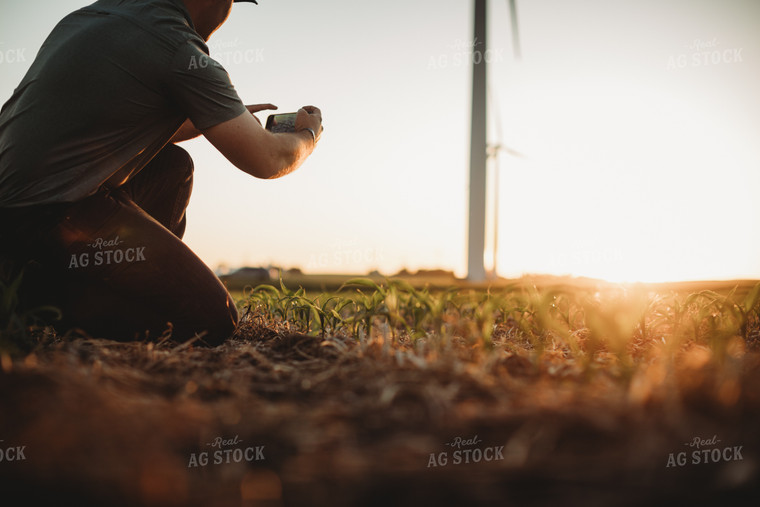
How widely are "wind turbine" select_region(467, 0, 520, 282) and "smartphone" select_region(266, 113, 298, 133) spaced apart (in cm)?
670

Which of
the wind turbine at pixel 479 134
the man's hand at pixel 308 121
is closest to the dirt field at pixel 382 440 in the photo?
the man's hand at pixel 308 121

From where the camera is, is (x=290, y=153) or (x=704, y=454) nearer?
(x=704, y=454)

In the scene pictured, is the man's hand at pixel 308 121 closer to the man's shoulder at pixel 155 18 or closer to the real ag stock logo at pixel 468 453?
the man's shoulder at pixel 155 18

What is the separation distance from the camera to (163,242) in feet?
6.57

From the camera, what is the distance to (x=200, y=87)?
189cm

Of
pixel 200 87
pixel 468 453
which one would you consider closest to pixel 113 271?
pixel 200 87

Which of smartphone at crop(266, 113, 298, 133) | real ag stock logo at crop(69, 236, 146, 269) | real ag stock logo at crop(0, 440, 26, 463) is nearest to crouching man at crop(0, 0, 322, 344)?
real ag stock logo at crop(69, 236, 146, 269)

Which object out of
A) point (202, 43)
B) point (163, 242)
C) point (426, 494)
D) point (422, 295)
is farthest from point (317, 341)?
point (202, 43)

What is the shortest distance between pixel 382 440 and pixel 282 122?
6.57ft

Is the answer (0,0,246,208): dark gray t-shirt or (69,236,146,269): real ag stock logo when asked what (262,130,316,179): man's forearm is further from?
(69,236,146,269): real ag stock logo

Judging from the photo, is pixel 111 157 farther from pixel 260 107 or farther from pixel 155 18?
pixel 260 107

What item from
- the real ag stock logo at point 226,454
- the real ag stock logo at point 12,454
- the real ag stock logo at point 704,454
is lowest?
the real ag stock logo at point 226,454

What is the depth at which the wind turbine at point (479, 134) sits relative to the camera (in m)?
8.77

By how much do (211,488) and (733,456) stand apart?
2.51 feet
